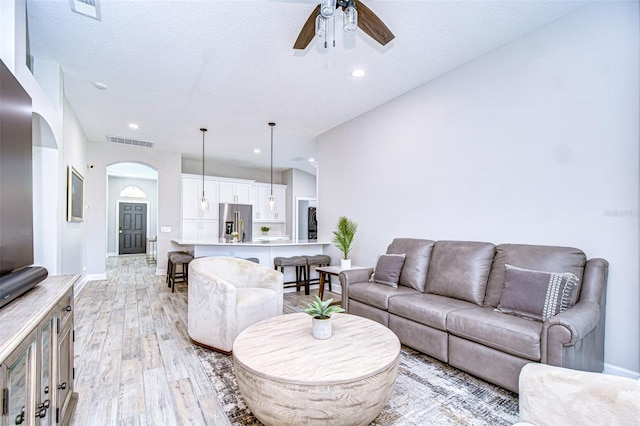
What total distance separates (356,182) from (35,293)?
414cm

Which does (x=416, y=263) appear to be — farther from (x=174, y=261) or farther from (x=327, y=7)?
(x=174, y=261)

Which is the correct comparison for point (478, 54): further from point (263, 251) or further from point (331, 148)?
point (263, 251)

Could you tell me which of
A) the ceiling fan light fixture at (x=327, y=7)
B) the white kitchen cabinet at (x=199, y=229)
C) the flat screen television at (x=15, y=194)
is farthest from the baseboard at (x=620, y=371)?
the white kitchen cabinet at (x=199, y=229)

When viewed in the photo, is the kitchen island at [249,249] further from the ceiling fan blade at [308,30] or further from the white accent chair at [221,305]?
the ceiling fan blade at [308,30]

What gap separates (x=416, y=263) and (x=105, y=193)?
21.5 feet

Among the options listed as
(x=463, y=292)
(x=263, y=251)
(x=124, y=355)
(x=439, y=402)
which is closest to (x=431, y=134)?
(x=463, y=292)

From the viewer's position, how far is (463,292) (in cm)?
288

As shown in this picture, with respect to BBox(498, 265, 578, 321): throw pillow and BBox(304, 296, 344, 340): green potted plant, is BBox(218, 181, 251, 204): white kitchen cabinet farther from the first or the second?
BBox(498, 265, 578, 321): throw pillow

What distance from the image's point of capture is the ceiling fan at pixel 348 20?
1.89 metres

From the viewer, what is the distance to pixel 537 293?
2256 mm

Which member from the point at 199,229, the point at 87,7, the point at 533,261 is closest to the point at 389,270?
the point at 533,261

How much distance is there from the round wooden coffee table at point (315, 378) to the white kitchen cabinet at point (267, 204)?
22.4ft

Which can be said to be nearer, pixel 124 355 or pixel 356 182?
pixel 124 355

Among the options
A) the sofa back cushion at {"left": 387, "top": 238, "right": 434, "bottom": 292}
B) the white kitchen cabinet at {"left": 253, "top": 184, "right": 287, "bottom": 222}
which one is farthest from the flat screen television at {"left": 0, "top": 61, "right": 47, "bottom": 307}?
the white kitchen cabinet at {"left": 253, "top": 184, "right": 287, "bottom": 222}
